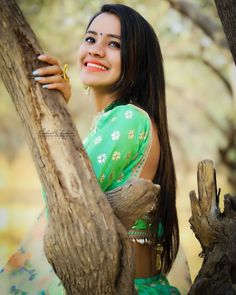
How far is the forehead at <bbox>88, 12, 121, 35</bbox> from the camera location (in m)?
2.29

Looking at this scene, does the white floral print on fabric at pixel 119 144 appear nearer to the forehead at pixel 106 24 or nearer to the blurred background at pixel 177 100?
the forehead at pixel 106 24

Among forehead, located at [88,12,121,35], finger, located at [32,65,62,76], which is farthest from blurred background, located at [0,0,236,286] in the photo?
finger, located at [32,65,62,76]

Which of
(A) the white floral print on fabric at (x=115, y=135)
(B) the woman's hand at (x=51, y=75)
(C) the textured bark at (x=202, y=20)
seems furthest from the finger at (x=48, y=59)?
(C) the textured bark at (x=202, y=20)

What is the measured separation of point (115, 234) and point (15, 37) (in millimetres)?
540

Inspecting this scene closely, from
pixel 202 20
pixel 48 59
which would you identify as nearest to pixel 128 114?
pixel 48 59

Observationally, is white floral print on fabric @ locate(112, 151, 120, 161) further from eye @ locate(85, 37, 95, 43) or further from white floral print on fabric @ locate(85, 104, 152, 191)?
eye @ locate(85, 37, 95, 43)

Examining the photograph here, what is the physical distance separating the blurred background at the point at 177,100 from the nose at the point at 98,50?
6.35 meters

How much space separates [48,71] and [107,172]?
0.35m

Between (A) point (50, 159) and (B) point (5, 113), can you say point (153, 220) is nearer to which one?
(A) point (50, 159)

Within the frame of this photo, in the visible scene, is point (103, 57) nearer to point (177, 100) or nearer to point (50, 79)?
point (50, 79)

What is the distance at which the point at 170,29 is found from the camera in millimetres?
11094

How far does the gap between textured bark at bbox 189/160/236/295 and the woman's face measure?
48cm

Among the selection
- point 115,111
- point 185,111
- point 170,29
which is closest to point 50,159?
point 115,111

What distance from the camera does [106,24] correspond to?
7.62ft
